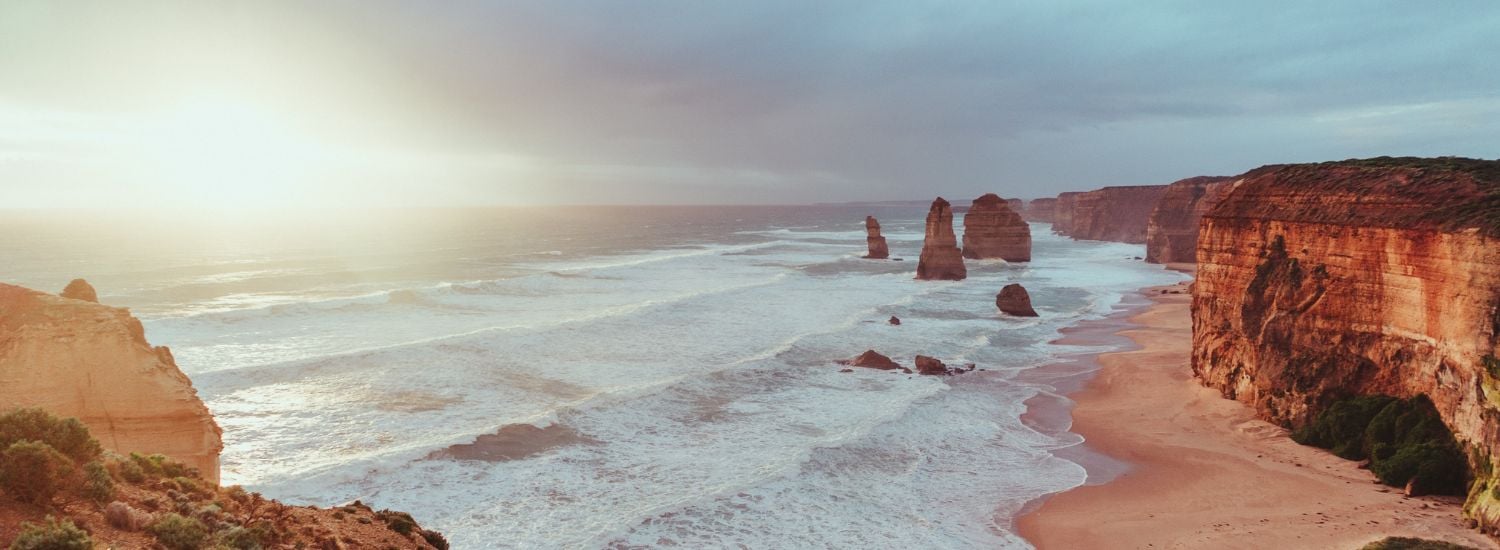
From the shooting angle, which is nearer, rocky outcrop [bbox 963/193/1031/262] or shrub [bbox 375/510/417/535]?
shrub [bbox 375/510/417/535]

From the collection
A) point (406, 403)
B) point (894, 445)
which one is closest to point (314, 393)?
point (406, 403)

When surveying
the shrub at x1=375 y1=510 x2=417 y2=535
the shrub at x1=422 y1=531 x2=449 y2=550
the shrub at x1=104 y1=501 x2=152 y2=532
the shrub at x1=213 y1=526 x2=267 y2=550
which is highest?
the shrub at x1=104 y1=501 x2=152 y2=532

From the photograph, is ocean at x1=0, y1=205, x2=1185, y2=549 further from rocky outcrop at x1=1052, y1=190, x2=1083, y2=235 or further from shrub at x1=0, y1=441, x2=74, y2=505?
rocky outcrop at x1=1052, y1=190, x2=1083, y2=235

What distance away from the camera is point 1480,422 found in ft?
52.2

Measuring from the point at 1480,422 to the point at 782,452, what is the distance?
15015 millimetres

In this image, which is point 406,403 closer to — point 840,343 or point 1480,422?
point 840,343

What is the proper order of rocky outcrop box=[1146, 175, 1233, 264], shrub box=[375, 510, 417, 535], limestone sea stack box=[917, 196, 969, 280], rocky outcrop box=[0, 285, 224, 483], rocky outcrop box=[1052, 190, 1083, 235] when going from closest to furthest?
1. rocky outcrop box=[0, 285, 224, 483]
2. shrub box=[375, 510, 417, 535]
3. limestone sea stack box=[917, 196, 969, 280]
4. rocky outcrop box=[1146, 175, 1233, 264]
5. rocky outcrop box=[1052, 190, 1083, 235]

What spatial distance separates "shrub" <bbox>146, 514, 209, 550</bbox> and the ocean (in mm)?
8485

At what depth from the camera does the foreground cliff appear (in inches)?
648

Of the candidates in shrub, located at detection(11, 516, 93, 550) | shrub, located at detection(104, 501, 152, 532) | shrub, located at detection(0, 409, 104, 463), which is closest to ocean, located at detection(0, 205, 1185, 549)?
shrub, located at detection(0, 409, 104, 463)

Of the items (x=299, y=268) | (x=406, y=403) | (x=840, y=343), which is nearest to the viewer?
(x=406, y=403)

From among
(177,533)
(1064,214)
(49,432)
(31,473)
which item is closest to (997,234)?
(1064,214)

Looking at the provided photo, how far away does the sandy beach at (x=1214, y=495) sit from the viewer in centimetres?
1561

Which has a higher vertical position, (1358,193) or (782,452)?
(1358,193)
